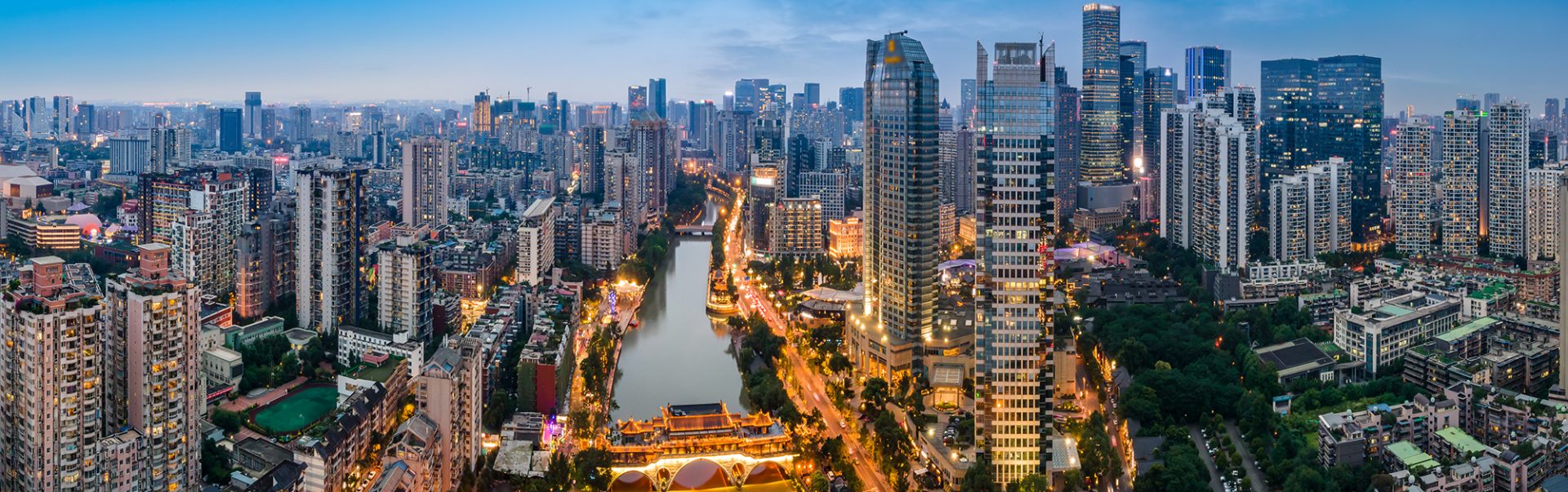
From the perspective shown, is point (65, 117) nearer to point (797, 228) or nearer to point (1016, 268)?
point (797, 228)

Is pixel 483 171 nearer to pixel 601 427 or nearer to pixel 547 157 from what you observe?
pixel 547 157

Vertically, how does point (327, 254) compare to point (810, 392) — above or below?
above

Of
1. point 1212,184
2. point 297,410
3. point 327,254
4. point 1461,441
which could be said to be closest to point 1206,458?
point 1461,441

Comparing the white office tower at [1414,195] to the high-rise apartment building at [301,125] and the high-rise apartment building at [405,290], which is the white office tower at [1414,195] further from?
the high-rise apartment building at [301,125]

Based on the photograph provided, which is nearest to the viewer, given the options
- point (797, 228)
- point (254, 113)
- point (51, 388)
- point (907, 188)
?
point (51, 388)

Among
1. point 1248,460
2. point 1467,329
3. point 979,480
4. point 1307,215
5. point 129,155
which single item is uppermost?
point 129,155

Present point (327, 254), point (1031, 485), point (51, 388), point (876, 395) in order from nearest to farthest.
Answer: point (51, 388) → point (1031, 485) → point (876, 395) → point (327, 254)

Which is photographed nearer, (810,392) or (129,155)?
(810,392)
